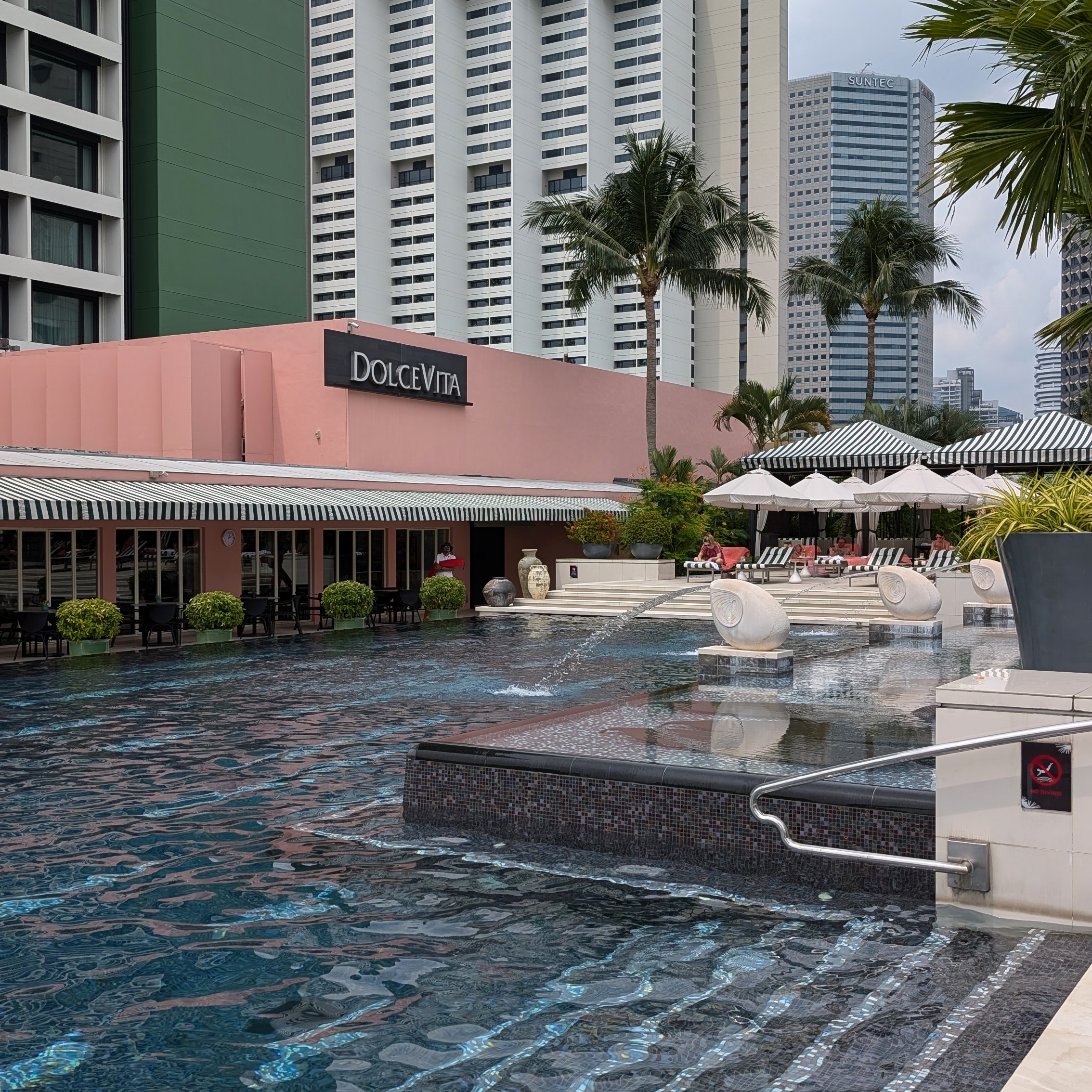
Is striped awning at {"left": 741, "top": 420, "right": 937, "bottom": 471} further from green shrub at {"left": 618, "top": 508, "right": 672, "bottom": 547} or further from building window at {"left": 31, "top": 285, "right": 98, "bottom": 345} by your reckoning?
building window at {"left": 31, "top": 285, "right": 98, "bottom": 345}

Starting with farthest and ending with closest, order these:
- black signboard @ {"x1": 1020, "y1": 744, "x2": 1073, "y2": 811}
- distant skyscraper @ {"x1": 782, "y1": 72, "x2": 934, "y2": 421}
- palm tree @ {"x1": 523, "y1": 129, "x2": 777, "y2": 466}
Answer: distant skyscraper @ {"x1": 782, "y1": 72, "x2": 934, "y2": 421} < palm tree @ {"x1": 523, "y1": 129, "x2": 777, "y2": 466} < black signboard @ {"x1": 1020, "y1": 744, "x2": 1073, "y2": 811}

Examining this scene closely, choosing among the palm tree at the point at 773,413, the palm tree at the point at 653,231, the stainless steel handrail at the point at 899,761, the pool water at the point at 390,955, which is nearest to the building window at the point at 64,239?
the palm tree at the point at 653,231

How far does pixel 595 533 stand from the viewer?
3033 cm

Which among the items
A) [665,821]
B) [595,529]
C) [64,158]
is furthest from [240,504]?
[64,158]

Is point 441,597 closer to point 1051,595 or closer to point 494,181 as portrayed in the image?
point 1051,595

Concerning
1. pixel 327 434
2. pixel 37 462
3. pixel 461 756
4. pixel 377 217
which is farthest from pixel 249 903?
pixel 377 217

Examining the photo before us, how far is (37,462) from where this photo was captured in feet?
65.1

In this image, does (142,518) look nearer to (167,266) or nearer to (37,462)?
(37,462)

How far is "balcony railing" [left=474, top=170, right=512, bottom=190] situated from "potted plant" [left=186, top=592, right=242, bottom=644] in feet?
287

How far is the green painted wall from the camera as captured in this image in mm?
48344

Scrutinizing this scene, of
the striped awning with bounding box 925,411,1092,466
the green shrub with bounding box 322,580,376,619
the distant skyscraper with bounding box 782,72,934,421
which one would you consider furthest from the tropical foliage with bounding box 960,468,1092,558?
the distant skyscraper with bounding box 782,72,934,421

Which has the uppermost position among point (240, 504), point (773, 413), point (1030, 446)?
point (773, 413)

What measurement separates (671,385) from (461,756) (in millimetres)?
34165

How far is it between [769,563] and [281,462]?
459 inches
